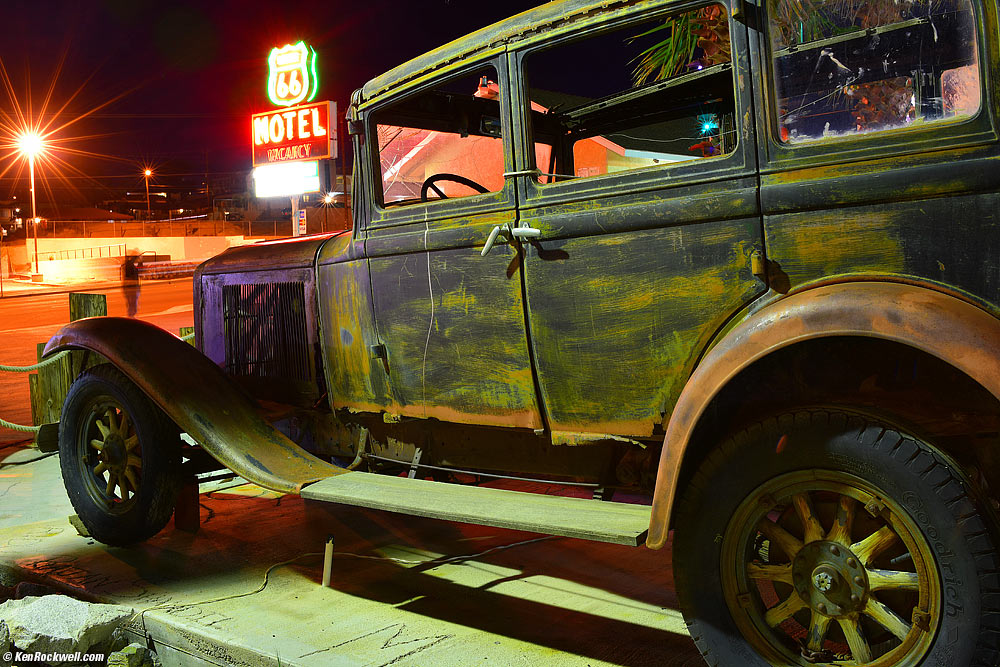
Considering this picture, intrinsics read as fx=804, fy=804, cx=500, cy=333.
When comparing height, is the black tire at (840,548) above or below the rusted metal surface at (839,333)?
below

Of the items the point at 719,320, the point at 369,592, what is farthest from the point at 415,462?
the point at 719,320

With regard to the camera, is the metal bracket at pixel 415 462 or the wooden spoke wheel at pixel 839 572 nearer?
the wooden spoke wheel at pixel 839 572

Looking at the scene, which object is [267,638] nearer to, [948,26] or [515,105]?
[515,105]

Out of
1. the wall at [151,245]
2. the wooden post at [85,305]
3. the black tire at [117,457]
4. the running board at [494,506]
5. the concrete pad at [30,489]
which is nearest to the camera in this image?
the running board at [494,506]

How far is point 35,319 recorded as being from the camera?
19250 millimetres

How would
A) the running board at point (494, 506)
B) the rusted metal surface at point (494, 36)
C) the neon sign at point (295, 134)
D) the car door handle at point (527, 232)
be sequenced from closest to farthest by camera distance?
the running board at point (494, 506) → the rusted metal surface at point (494, 36) → the car door handle at point (527, 232) → the neon sign at point (295, 134)

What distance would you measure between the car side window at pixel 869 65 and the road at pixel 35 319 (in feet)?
24.9

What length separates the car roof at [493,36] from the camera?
268 centimetres

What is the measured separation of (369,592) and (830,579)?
6.81 ft

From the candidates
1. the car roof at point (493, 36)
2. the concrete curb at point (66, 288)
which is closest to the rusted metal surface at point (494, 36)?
the car roof at point (493, 36)

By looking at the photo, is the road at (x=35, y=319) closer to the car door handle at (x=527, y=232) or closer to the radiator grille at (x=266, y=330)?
the radiator grille at (x=266, y=330)

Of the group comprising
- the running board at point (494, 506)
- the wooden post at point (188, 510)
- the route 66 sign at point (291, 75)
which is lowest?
the wooden post at point (188, 510)

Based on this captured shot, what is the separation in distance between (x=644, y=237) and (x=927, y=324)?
2.93 feet

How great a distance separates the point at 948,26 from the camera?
2.10 metres
